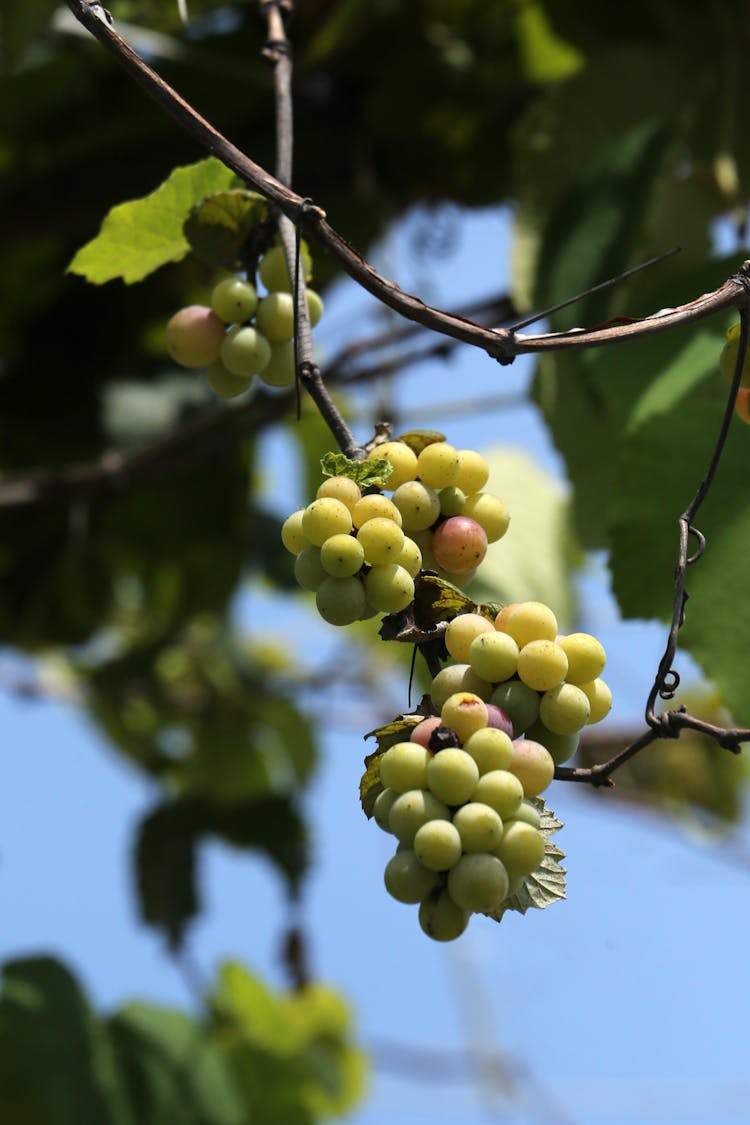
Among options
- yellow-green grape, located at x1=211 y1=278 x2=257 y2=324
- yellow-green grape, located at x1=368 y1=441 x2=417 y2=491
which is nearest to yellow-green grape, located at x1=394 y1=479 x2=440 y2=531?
yellow-green grape, located at x1=368 y1=441 x2=417 y2=491

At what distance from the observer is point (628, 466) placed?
57cm

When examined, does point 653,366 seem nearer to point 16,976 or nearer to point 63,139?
point 16,976

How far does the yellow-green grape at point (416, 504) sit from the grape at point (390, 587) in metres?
0.03

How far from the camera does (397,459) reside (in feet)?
1.21

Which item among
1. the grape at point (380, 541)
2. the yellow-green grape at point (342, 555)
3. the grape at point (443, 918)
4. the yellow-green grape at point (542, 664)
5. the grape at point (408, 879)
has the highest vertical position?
the grape at point (380, 541)

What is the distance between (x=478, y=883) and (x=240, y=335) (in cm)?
21

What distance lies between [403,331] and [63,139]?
430 millimetres

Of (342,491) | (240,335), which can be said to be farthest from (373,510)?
(240,335)

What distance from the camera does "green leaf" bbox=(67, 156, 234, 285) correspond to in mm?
473

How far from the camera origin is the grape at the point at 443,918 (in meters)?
0.30

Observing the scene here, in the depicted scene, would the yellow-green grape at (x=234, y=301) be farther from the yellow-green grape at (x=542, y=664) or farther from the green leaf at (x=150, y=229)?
the yellow-green grape at (x=542, y=664)

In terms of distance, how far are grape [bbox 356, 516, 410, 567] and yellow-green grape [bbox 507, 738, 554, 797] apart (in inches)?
2.4

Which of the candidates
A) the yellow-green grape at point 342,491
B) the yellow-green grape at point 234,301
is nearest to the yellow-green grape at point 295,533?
the yellow-green grape at point 342,491

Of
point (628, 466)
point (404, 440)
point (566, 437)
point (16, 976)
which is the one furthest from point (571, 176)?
point (16, 976)
